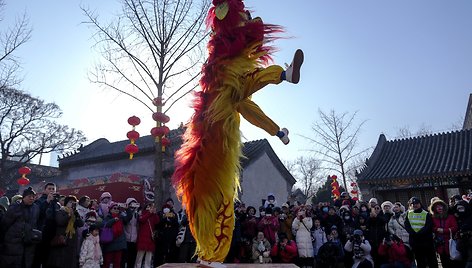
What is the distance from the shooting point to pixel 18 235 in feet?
17.8

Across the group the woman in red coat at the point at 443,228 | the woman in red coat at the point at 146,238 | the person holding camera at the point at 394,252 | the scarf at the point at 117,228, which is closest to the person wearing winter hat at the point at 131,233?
the woman in red coat at the point at 146,238

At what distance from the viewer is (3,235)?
5438 mm

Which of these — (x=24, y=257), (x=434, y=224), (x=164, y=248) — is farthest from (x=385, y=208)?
(x=24, y=257)

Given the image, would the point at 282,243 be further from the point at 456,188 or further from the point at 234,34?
the point at 456,188

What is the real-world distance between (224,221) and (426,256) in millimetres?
6012

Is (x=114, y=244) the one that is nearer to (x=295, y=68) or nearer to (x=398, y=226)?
(x=295, y=68)

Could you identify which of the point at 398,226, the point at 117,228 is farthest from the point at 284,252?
the point at 117,228

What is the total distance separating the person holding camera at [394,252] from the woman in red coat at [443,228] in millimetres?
914

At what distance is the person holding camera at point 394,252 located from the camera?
704 cm

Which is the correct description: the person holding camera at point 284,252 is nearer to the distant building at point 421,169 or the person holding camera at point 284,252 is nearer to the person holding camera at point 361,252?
the person holding camera at point 361,252

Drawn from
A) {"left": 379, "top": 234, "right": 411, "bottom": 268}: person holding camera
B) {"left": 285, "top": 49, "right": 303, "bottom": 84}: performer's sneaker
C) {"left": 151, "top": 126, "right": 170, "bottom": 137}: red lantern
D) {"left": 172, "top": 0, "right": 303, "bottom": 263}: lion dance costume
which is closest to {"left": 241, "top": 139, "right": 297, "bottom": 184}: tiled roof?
{"left": 151, "top": 126, "right": 170, "bottom": 137}: red lantern

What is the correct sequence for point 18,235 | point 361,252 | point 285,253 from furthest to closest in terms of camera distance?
point 285,253 < point 361,252 < point 18,235

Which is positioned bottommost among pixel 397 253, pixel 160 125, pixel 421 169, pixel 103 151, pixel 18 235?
pixel 397 253

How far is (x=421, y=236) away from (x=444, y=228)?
57 cm
